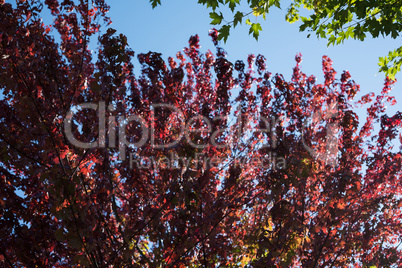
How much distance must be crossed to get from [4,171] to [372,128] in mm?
6471

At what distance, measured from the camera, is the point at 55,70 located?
14.4ft

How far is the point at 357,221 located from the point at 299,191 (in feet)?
4.44

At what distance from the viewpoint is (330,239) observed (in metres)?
5.56

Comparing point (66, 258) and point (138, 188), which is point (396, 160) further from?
point (66, 258)

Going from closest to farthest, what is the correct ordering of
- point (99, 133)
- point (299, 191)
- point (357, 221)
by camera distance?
1. point (99, 133)
2. point (299, 191)
3. point (357, 221)

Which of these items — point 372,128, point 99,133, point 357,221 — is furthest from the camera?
point 372,128

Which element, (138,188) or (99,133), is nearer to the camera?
(99,133)

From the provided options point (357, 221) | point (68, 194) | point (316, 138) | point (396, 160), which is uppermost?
point (316, 138)

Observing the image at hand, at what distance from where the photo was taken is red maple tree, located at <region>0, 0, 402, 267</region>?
4.10 metres

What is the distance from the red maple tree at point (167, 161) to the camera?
4.10 meters

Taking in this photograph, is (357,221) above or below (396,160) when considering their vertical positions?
below

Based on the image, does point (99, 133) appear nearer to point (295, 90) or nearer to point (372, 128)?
point (295, 90)

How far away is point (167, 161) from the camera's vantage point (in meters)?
5.68

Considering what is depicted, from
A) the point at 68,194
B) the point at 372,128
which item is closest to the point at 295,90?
the point at 372,128
